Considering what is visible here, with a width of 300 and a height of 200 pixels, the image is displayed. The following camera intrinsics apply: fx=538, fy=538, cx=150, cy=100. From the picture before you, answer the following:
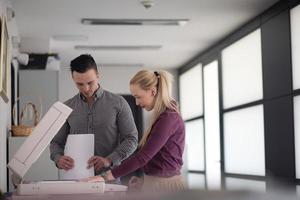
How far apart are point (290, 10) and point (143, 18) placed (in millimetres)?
1561

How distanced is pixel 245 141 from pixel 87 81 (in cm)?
427

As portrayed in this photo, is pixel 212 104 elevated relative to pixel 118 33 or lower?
lower

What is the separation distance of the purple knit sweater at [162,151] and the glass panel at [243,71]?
13.1 ft

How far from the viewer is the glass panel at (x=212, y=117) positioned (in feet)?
24.0

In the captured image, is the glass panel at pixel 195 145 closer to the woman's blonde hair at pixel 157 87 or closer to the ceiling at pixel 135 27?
the ceiling at pixel 135 27

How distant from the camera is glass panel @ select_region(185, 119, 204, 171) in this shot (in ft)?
27.0

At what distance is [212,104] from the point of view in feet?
24.8

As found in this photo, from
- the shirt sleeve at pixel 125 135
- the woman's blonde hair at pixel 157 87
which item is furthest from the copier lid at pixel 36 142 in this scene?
the shirt sleeve at pixel 125 135

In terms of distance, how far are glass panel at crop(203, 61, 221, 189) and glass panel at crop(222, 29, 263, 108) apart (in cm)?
46

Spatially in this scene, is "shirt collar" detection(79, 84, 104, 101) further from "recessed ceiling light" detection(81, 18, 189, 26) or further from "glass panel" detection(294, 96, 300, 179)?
"recessed ceiling light" detection(81, 18, 189, 26)

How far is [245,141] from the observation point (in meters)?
6.14

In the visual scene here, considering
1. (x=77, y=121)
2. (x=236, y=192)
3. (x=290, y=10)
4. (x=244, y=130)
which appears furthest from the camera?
(x=244, y=130)

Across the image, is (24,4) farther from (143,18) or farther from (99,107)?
(99,107)

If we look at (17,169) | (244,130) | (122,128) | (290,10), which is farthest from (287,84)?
(17,169)
